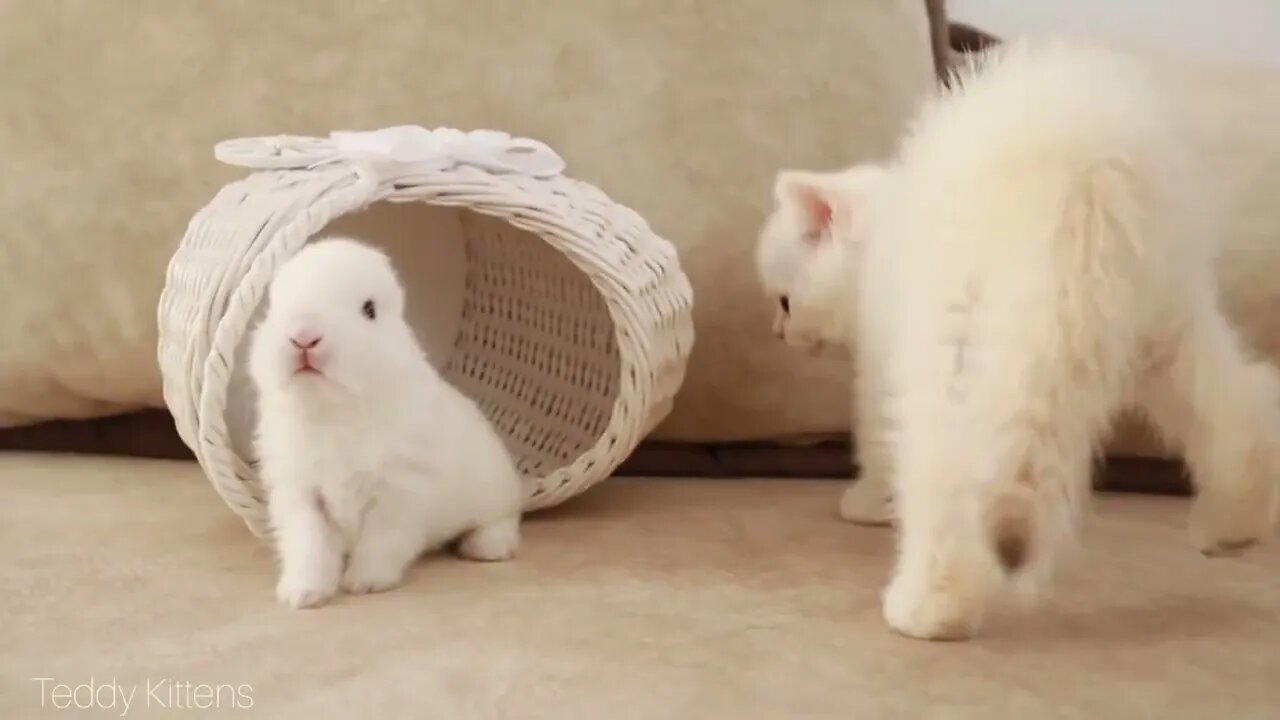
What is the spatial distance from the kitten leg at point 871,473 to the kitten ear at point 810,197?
19 centimetres

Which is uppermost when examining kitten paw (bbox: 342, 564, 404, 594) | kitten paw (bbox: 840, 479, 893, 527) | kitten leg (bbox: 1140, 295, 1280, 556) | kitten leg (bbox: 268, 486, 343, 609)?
kitten leg (bbox: 1140, 295, 1280, 556)

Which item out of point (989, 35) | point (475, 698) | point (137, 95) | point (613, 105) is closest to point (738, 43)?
point (613, 105)

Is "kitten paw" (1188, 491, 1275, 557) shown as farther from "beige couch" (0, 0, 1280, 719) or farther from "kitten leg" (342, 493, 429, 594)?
"kitten leg" (342, 493, 429, 594)

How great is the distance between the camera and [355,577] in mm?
1098

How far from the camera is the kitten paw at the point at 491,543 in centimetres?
120

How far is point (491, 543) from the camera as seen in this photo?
1203 mm

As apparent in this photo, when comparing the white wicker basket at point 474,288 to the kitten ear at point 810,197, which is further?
the kitten ear at point 810,197

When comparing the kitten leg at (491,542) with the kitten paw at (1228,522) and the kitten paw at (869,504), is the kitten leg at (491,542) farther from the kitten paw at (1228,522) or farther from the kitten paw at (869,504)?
the kitten paw at (1228,522)

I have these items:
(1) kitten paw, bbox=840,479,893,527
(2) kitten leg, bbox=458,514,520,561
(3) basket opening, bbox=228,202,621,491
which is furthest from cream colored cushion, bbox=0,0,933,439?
(2) kitten leg, bbox=458,514,520,561

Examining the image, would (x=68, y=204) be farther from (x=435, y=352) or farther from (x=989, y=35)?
(x=989, y=35)

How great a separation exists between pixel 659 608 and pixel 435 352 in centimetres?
77

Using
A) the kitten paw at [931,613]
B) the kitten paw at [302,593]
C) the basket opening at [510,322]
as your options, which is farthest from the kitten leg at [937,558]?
the basket opening at [510,322]

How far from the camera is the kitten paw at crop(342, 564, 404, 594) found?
42.9 inches

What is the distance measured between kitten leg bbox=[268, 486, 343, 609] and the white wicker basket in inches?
2.0
